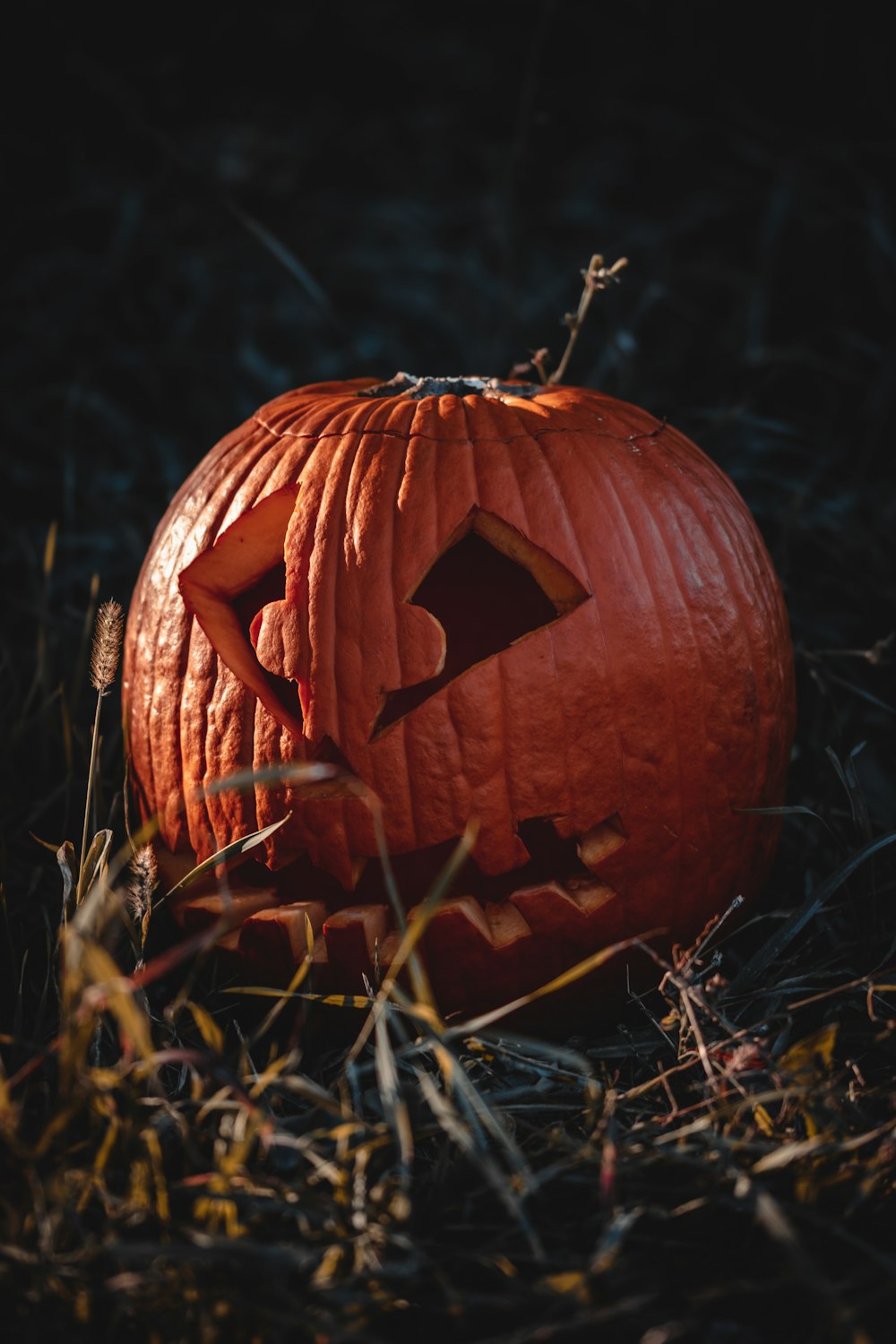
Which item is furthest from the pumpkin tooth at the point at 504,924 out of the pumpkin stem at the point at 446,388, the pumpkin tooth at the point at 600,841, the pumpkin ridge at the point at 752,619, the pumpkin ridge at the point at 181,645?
the pumpkin stem at the point at 446,388

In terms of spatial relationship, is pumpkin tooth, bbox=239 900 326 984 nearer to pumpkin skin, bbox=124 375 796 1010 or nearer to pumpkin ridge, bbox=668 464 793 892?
pumpkin skin, bbox=124 375 796 1010

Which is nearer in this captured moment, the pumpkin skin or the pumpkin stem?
the pumpkin skin

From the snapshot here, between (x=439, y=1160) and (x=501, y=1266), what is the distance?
163 millimetres

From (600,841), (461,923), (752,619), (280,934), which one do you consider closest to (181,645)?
(280,934)

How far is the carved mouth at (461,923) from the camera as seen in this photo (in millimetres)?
1549

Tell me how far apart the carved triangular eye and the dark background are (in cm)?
115

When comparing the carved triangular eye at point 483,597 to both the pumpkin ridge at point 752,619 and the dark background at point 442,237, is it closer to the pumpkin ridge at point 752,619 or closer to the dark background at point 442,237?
the pumpkin ridge at point 752,619

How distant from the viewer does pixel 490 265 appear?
4250mm

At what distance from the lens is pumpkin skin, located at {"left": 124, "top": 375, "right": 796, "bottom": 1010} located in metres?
1.50

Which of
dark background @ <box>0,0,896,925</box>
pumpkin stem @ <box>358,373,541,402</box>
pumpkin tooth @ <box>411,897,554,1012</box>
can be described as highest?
dark background @ <box>0,0,896,925</box>

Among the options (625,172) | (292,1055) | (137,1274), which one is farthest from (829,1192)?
(625,172)

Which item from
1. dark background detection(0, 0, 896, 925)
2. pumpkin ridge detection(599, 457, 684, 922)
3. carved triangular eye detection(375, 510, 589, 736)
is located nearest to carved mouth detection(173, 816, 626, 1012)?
pumpkin ridge detection(599, 457, 684, 922)

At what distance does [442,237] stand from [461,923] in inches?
147

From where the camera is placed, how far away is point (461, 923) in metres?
1.52
